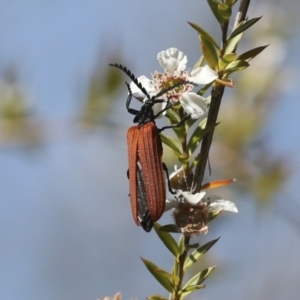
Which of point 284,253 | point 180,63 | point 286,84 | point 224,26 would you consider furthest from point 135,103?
point 284,253

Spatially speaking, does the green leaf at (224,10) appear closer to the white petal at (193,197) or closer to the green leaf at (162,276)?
the white petal at (193,197)

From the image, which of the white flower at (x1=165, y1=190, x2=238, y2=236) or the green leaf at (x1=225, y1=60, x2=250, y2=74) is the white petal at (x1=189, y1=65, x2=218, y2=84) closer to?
the green leaf at (x1=225, y1=60, x2=250, y2=74)

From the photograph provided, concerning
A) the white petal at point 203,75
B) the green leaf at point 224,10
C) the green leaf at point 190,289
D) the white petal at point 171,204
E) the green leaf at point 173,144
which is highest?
the green leaf at point 224,10

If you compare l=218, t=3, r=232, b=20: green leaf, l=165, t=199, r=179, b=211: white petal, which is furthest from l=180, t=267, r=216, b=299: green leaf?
l=218, t=3, r=232, b=20: green leaf

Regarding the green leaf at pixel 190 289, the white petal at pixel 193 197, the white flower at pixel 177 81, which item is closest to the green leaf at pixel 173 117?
the white flower at pixel 177 81

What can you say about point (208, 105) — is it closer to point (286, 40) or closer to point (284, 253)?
point (286, 40)

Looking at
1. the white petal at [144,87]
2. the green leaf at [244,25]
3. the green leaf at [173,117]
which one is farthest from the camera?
the white petal at [144,87]
